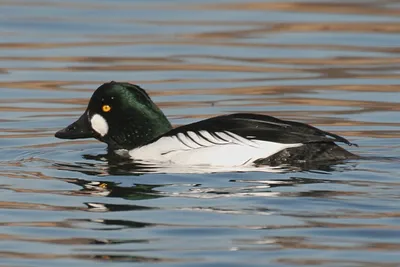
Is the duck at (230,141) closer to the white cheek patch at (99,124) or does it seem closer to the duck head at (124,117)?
the duck head at (124,117)

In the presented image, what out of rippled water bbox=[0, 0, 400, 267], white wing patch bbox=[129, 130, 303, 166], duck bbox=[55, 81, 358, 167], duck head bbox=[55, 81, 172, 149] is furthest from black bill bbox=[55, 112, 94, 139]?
white wing patch bbox=[129, 130, 303, 166]

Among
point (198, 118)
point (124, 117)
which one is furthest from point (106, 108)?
point (198, 118)

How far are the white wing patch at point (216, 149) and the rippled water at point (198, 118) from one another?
37 centimetres

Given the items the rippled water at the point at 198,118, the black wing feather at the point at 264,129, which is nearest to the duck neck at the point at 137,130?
the rippled water at the point at 198,118

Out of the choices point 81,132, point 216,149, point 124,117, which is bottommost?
point 216,149

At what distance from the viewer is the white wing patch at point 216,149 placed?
419 inches

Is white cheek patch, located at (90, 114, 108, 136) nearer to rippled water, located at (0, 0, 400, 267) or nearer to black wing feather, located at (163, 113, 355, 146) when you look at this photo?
rippled water, located at (0, 0, 400, 267)

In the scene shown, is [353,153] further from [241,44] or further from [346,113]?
[241,44]

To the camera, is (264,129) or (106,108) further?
(106,108)

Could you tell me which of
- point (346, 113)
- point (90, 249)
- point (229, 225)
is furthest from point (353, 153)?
point (90, 249)

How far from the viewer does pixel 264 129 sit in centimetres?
1069

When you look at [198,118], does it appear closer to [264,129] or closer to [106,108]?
[106,108]

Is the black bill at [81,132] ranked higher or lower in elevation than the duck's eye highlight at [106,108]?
lower

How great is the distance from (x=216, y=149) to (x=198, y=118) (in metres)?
2.92
